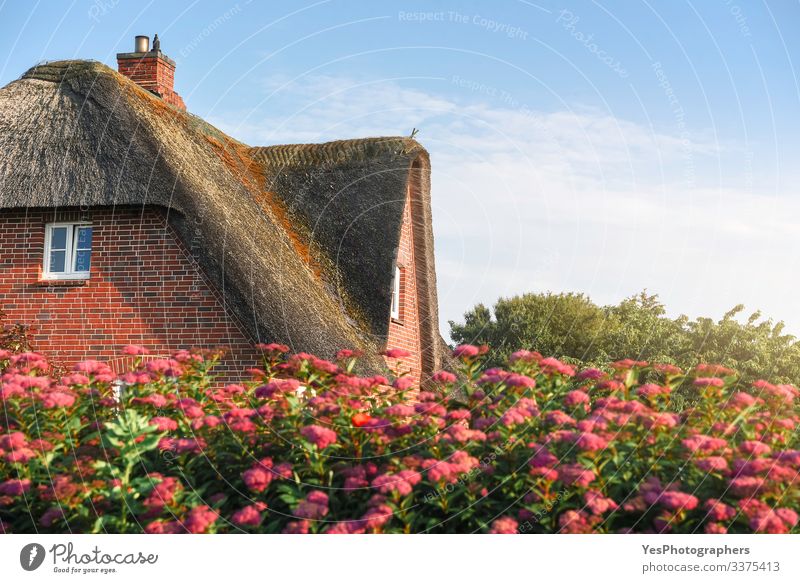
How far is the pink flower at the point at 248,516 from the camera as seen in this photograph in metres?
5.01

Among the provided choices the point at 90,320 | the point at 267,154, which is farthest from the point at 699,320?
the point at 90,320

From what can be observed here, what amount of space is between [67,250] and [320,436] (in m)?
8.02

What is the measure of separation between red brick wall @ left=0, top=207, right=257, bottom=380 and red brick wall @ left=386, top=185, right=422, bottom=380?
4.28 metres

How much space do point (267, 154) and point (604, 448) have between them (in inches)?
479

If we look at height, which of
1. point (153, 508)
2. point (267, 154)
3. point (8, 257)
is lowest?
point (153, 508)

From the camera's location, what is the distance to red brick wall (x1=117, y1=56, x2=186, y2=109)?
16109mm

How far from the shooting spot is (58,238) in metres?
12.0

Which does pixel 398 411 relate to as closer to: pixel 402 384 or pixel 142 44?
pixel 402 384

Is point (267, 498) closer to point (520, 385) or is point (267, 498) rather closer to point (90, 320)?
point (520, 385)

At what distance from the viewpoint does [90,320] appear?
1157cm

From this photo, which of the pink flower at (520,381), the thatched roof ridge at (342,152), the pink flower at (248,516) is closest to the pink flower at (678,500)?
the pink flower at (520,381)

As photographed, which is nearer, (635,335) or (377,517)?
(377,517)

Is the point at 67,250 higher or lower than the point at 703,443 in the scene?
higher

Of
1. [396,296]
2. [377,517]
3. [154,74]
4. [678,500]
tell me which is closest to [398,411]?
[377,517]
